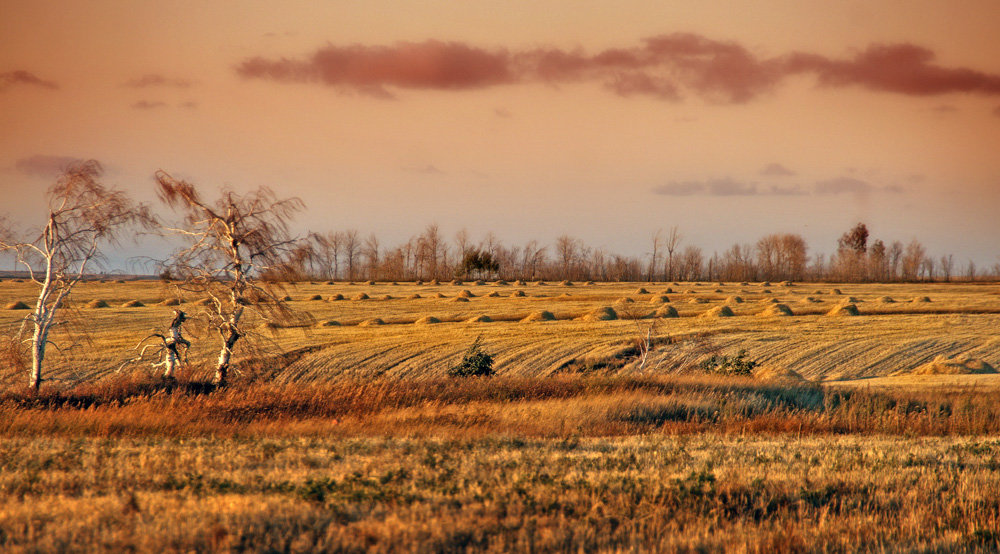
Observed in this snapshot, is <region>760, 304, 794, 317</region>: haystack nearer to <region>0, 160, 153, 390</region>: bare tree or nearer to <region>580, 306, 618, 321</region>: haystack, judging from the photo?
<region>580, 306, 618, 321</region>: haystack

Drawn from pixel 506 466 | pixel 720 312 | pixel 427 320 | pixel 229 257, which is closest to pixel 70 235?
pixel 229 257

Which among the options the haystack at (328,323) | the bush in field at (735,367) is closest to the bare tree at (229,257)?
the bush in field at (735,367)

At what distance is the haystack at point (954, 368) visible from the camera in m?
29.0

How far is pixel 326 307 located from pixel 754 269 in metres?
102

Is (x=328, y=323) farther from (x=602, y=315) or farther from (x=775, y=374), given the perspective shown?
(x=775, y=374)

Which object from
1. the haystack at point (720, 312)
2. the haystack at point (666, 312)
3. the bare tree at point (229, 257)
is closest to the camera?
the bare tree at point (229, 257)

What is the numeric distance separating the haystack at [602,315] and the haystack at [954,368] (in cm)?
2154

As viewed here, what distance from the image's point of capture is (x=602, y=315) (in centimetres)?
5053

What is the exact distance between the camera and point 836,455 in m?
10.6

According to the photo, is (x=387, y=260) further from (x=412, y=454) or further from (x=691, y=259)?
(x=412, y=454)

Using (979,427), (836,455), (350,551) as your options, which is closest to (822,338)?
(979,427)

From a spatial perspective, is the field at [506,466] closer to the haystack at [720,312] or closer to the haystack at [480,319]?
the haystack at [720,312]

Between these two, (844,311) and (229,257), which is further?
(844,311)

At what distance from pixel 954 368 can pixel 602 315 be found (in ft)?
78.7
